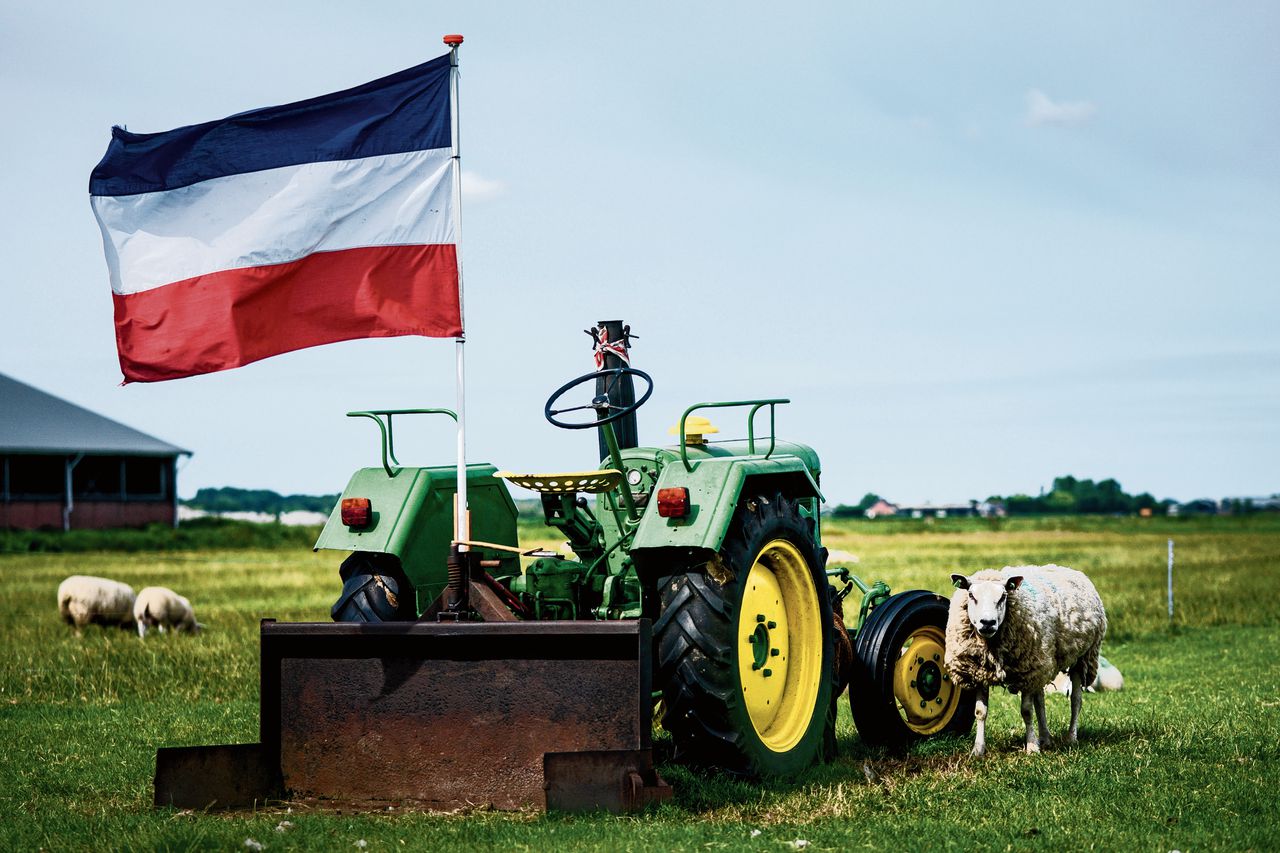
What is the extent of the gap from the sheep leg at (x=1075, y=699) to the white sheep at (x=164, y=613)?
42.2ft

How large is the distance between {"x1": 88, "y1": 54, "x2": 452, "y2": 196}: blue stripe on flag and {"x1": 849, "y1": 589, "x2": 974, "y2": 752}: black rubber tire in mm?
4021

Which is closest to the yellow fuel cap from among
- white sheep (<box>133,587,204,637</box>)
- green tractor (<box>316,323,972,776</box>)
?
green tractor (<box>316,323,972,776</box>)

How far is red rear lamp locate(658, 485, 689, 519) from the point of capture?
6988mm

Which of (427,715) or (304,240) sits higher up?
(304,240)

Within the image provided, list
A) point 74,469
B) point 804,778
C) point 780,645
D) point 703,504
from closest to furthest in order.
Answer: point 703,504
point 804,778
point 780,645
point 74,469

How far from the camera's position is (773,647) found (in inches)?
297

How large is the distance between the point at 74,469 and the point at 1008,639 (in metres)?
46.9

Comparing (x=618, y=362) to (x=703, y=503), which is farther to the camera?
(x=618, y=362)

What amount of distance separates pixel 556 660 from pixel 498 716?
1.32 ft

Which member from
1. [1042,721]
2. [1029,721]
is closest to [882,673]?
[1029,721]

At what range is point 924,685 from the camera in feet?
30.0

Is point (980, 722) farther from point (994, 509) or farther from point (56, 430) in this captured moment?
point (994, 509)

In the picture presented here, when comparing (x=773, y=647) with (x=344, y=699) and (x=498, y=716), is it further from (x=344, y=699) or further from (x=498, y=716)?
(x=344, y=699)

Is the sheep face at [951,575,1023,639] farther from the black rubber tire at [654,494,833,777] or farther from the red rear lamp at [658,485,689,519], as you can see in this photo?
the red rear lamp at [658,485,689,519]
